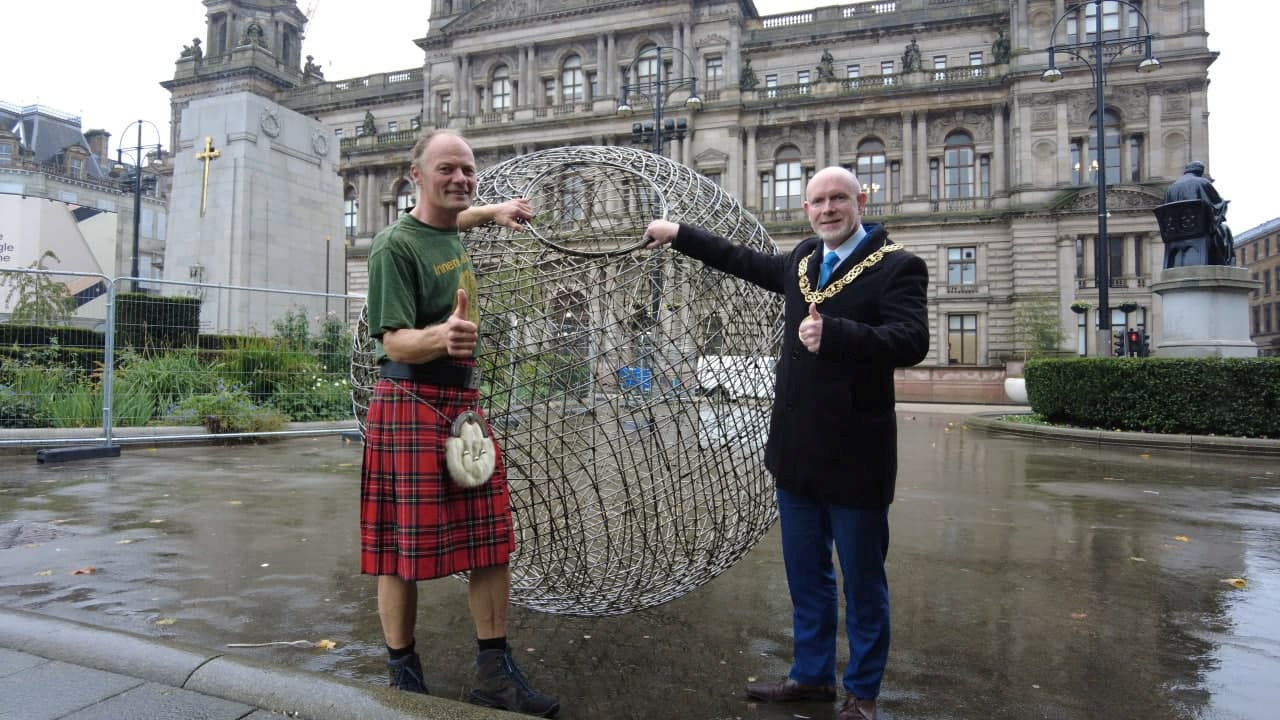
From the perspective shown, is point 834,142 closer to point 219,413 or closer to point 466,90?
point 466,90

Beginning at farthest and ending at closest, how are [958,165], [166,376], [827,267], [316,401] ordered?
[958,165]
[316,401]
[166,376]
[827,267]

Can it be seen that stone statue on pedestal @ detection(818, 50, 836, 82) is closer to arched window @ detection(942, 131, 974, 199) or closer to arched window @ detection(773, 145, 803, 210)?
arched window @ detection(773, 145, 803, 210)

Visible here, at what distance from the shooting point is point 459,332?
2461 mm

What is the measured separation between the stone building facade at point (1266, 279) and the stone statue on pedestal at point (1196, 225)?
7030cm

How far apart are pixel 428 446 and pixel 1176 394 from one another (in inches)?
539

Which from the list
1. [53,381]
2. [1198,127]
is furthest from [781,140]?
[53,381]

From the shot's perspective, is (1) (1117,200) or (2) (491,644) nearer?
(2) (491,644)

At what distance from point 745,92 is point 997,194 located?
50.8 ft

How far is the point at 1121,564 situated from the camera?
194 inches

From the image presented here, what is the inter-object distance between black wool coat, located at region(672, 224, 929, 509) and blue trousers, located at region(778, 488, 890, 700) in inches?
3.8

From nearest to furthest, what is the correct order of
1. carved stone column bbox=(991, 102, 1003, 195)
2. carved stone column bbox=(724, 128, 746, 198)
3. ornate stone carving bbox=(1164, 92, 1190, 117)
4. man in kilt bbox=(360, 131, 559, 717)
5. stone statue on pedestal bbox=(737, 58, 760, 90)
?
1. man in kilt bbox=(360, 131, 559, 717)
2. ornate stone carving bbox=(1164, 92, 1190, 117)
3. carved stone column bbox=(991, 102, 1003, 195)
4. carved stone column bbox=(724, 128, 746, 198)
5. stone statue on pedestal bbox=(737, 58, 760, 90)

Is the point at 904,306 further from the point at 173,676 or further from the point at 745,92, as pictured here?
the point at 745,92

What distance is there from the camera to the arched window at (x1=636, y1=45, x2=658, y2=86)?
48.0 m

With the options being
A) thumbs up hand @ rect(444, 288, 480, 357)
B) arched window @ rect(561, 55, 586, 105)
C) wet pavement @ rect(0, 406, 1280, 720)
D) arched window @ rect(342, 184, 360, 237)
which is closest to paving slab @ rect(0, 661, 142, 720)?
wet pavement @ rect(0, 406, 1280, 720)
